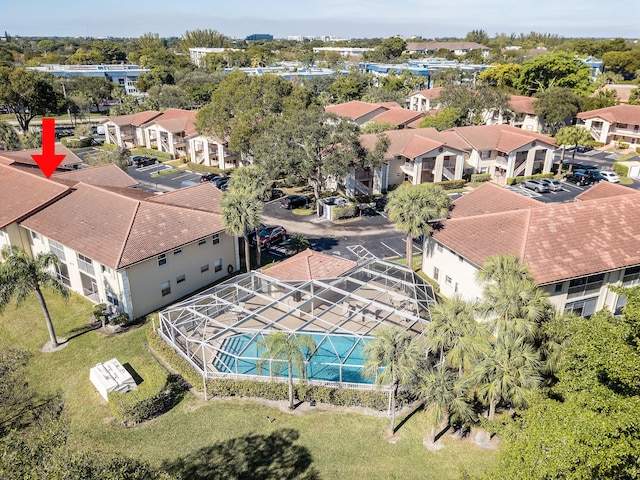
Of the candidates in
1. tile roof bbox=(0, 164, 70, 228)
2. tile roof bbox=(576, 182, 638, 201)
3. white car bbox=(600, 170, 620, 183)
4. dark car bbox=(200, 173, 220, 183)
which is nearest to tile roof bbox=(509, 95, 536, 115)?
white car bbox=(600, 170, 620, 183)

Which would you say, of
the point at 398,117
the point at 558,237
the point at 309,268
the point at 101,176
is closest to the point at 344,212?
the point at 309,268

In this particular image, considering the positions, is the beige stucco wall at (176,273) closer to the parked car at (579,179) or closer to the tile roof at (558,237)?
the tile roof at (558,237)

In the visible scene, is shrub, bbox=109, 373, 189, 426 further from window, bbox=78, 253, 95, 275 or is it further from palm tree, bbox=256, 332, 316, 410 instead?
window, bbox=78, 253, 95, 275

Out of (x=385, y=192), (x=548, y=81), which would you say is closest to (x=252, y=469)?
(x=385, y=192)

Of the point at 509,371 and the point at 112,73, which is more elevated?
the point at 112,73

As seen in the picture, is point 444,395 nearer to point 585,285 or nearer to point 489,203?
point 585,285
